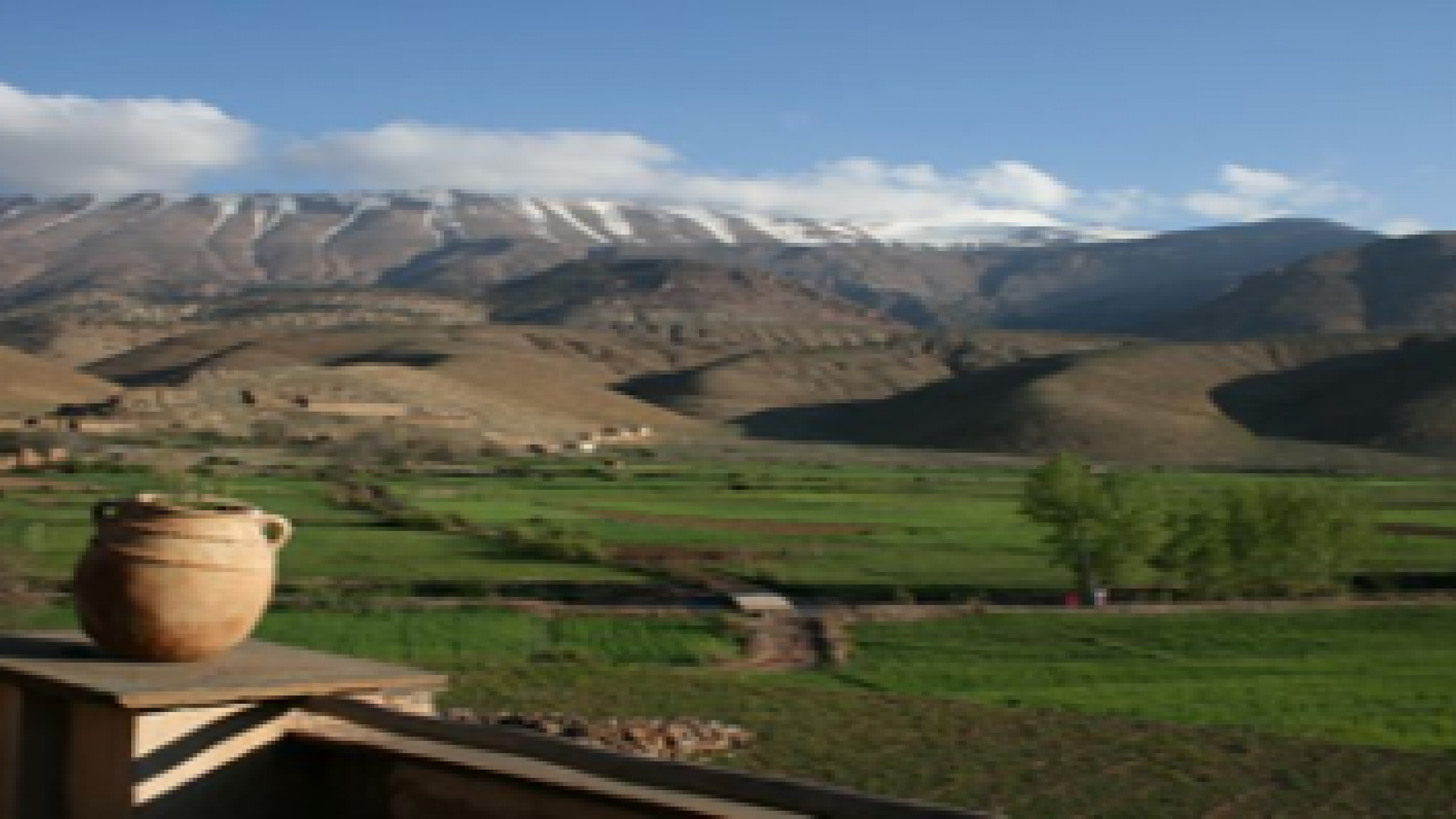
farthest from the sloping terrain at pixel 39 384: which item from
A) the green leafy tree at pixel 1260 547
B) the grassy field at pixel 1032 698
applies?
the grassy field at pixel 1032 698

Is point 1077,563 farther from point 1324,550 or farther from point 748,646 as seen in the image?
point 748,646

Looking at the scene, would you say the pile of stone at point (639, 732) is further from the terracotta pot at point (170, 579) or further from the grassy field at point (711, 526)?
the grassy field at point (711, 526)

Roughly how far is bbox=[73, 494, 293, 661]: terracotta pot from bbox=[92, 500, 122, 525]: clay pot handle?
27 millimetres

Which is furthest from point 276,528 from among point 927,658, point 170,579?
point 927,658

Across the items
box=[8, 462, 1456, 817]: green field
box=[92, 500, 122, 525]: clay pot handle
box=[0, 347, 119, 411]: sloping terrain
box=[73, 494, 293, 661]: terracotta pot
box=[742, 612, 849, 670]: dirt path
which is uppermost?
box=[0, 347, 119, 411]: sloping terrain

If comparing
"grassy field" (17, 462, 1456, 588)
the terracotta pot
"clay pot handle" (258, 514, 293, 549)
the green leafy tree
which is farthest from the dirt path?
the terracotta pot

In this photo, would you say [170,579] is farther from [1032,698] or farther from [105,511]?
[1032,698]

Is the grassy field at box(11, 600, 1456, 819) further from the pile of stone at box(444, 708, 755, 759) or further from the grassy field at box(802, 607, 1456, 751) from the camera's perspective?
the pile of stone at box(444, 708, 755, 759)

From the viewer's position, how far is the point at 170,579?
8891 millimetres

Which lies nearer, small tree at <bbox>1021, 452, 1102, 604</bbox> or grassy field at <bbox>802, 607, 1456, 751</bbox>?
grassy field at <bbox>802, 607, 1456, 751</bbox>

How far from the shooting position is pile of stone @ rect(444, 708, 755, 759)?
16.5 m

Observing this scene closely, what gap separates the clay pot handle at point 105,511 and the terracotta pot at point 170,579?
3cm

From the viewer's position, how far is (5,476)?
219 ft

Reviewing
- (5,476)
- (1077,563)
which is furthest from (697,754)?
(5,476)
